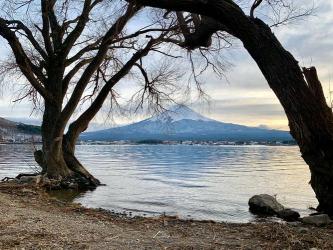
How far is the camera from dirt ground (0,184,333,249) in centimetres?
765

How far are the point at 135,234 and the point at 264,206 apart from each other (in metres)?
8.69

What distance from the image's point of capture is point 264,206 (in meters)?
16.5

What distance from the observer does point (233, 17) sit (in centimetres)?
944

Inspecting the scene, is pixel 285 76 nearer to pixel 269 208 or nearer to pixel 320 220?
pixel 320 220

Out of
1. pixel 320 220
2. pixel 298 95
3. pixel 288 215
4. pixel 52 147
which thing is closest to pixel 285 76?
pixel 298 95

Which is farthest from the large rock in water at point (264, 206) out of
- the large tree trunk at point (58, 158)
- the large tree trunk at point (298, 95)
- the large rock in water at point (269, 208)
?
the large tree trunk at point (58, 158)

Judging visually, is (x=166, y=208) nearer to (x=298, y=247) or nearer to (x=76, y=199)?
(x=76, y=199)

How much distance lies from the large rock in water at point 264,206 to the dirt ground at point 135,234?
6.01 metres

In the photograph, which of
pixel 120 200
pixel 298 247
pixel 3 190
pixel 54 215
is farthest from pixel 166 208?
pixel 298 247

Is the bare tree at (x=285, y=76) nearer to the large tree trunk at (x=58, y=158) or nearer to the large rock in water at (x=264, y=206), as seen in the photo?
the large rock in water at (x=264, y=206)

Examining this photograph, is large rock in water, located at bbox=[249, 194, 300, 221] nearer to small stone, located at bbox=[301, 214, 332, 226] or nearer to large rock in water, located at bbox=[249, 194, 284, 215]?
large rock in water, located at bbox=[249, 194, 284, 215]

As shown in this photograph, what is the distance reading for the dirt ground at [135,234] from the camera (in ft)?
25.1

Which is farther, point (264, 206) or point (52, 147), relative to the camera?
point (52, 147)

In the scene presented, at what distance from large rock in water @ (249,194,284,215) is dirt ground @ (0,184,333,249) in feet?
19.7
